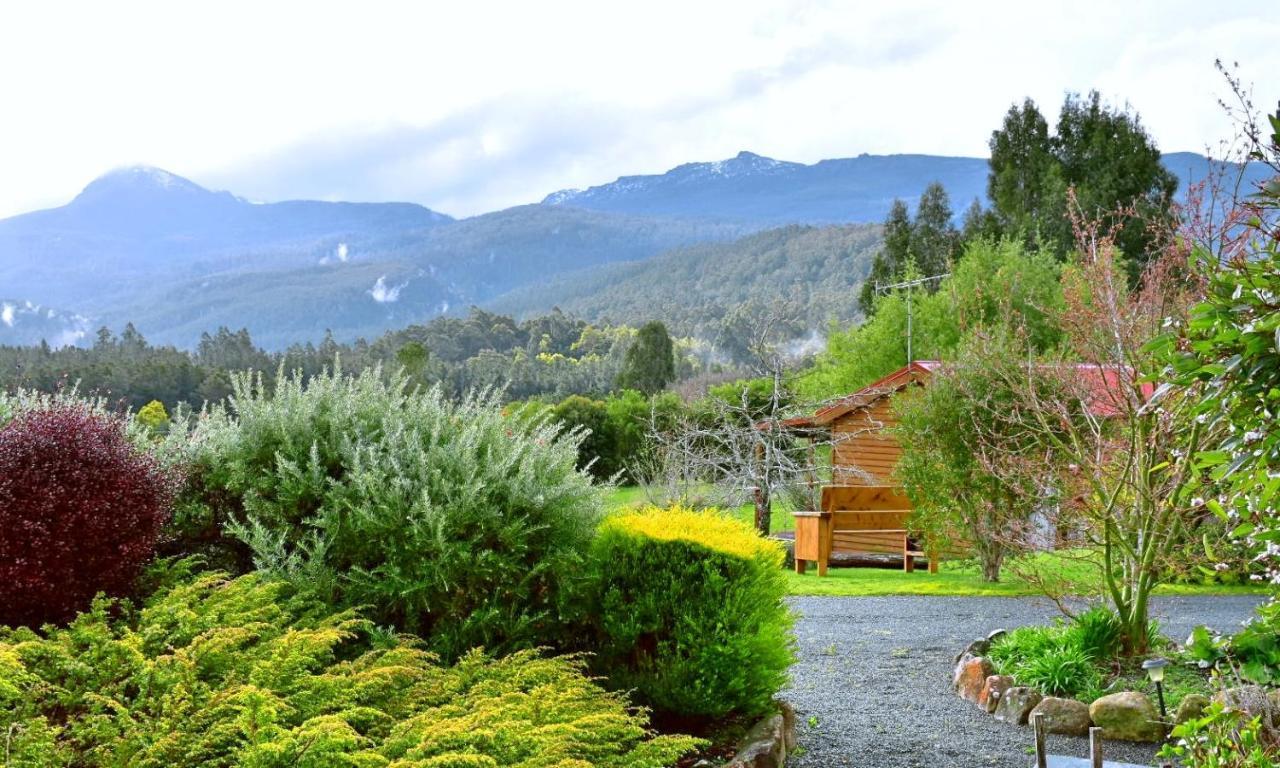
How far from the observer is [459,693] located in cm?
416

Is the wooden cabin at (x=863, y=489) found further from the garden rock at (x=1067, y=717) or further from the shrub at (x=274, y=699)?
the shrub at (x=274, y=699)

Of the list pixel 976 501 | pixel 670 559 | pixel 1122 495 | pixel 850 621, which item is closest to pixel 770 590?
pixel 670 559

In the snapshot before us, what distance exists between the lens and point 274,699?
11.0 ft

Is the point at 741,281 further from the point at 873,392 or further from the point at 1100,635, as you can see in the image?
the point at 1100,635

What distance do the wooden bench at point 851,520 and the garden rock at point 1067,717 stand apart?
318 inches

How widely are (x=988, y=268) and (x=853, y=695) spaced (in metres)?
24.6

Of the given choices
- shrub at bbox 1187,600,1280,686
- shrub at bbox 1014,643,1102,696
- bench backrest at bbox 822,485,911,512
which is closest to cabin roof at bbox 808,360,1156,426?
bench backrest at bbox 822,485,911,512

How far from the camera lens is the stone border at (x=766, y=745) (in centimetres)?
475

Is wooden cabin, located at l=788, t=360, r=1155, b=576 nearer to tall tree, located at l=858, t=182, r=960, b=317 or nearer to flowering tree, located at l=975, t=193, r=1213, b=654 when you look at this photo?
flowering tree, located at l=975, t=193, r=1213, b=654

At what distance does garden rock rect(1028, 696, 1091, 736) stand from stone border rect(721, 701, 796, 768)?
154cm

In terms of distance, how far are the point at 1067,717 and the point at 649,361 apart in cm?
4029

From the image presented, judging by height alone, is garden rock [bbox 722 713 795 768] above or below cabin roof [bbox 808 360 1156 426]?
below

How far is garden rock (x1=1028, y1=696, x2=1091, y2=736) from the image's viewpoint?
5785 millimetres

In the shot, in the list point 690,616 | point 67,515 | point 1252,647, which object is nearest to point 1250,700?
point 1252,647
